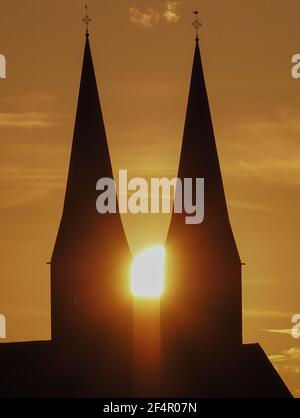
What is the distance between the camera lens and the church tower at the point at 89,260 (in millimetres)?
65250

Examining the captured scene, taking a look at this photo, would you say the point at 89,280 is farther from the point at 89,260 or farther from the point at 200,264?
the point at 200,264

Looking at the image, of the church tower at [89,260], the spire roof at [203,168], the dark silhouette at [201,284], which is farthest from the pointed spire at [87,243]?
the spire roof at [203,168]

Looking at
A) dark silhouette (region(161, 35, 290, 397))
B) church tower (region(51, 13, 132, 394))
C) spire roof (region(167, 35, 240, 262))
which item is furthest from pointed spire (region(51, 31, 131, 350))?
spire roof (region(167, 35, 240, 262))

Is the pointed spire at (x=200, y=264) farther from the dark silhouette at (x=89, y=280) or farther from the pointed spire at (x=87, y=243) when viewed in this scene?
the pointed spire at (x=87, y=243)

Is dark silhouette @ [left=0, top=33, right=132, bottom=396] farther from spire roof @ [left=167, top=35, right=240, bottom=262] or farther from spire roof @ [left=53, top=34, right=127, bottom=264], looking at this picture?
spire roof @ [left=167, top=35, right=240, bottom=262]

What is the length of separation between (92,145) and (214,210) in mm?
4883

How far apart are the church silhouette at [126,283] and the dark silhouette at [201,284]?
0.11 ft

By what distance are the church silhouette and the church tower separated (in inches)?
1.4

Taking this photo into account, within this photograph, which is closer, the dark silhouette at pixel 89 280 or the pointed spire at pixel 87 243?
the pointed spire at pixel 87 243

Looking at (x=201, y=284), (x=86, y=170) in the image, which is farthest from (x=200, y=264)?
(x=86, y=170)

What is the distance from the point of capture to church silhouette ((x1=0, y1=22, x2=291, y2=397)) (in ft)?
214

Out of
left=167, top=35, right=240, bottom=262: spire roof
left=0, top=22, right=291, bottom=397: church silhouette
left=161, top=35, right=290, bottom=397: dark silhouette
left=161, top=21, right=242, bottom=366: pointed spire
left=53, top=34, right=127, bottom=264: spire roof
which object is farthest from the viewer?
left=0, top=22, right=291, bottom=397: church silhouette

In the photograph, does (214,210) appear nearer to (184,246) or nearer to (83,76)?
(184,246)

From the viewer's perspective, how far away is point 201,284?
6588 centimetres
